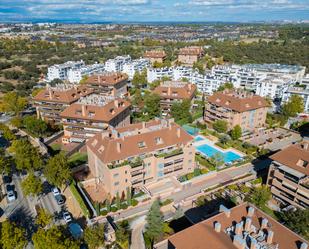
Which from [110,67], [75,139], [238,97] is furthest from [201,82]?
[75,139]

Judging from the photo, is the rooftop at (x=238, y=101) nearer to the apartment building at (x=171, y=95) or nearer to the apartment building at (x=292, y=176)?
the apartment building at (x=171, y=95)

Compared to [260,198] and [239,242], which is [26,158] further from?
[260,198]

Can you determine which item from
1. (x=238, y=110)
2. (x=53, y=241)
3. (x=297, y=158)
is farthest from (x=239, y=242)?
(x=238, y=110)

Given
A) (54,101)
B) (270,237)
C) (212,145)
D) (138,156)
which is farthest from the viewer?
(54,101)

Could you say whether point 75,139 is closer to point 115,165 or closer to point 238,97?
point 115,165

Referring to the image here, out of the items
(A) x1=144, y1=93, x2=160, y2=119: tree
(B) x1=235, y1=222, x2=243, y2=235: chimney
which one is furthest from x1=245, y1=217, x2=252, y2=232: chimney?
(A) x1=144, y1=93, x2=160, y2=119: tree
